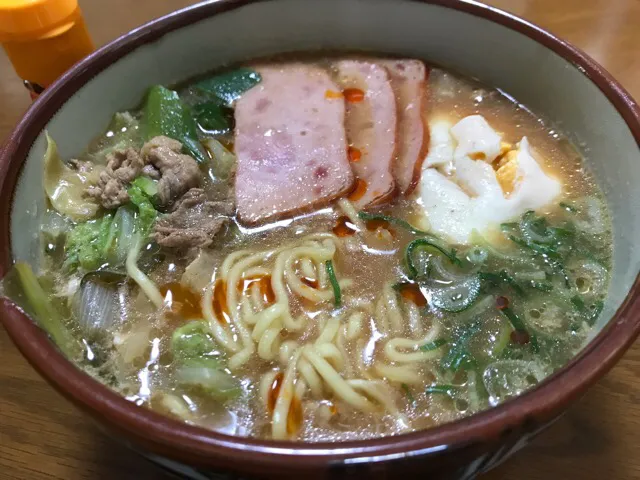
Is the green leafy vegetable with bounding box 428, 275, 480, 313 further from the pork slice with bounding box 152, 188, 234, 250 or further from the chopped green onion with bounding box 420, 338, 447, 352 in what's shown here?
the pork slice with bounding box 152, 188, 234, 250

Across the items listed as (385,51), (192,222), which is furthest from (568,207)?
(192,222)

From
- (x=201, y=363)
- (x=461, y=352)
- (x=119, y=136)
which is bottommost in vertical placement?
(x=201, y=363)

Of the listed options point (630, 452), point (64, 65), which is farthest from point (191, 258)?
point (630, 452)

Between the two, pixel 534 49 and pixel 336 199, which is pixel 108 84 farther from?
pixel 534 49

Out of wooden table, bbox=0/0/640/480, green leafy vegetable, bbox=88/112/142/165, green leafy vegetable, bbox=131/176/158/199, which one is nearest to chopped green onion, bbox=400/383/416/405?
wooden table, bbox=0/0/640/480

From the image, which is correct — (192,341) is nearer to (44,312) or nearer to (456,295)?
(44,312)

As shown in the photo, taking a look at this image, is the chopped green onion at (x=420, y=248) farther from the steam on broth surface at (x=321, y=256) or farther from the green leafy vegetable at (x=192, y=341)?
the green leafy vegetable at (x=192, y=341)
